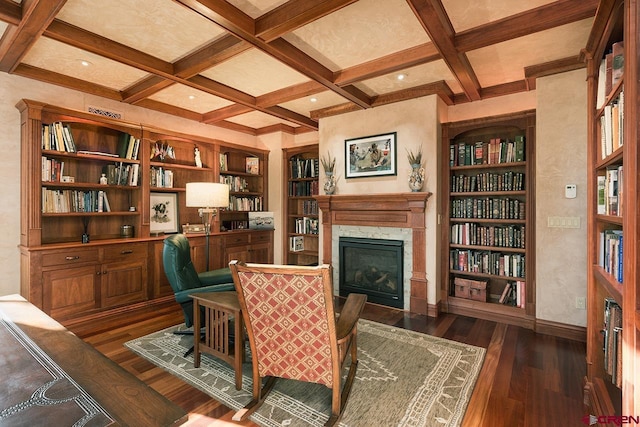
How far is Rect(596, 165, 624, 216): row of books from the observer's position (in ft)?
5.12

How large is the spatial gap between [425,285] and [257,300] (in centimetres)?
252

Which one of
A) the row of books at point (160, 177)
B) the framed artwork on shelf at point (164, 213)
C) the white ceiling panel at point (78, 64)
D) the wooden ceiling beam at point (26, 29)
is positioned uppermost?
the white ceiling panel at point (78, 64)

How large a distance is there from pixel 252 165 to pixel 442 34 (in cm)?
379

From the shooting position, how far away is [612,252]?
175 centimetres

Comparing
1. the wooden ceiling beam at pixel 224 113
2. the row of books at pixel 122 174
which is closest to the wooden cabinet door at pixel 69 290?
the row of books at pixel 122 174

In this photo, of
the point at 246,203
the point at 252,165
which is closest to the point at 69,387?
the point at 246,203

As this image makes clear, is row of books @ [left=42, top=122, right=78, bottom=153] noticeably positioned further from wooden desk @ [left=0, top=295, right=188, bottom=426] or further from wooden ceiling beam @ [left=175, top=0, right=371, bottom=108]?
wooden desk @ [left=0, top=295, right=188, bottom=426]

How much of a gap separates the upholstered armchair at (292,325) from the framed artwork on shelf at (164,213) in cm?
294

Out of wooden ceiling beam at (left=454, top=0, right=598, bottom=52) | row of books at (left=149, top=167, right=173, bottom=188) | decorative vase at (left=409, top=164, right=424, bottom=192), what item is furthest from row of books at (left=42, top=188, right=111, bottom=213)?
wooden ceiling beam at (left=454, top=0, right=598, bottom=52)

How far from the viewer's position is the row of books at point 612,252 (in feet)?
5.40

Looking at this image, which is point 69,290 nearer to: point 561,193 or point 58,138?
point 58,138

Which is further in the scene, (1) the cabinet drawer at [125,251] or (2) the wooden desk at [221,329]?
(1) the cabinet drawer at [125,251]

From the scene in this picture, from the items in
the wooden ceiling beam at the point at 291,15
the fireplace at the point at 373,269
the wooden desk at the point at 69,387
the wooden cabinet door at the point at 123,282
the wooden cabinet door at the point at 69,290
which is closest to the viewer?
the wooden desk at the point at 69,387

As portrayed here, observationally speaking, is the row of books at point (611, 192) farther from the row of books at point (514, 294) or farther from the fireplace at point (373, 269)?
the fireplace at point (373, 269)
